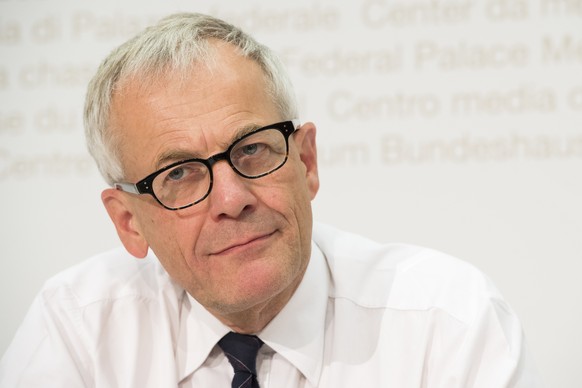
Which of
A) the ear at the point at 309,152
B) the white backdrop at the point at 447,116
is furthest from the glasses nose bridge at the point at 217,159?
the white backdrop at the point at 447,116

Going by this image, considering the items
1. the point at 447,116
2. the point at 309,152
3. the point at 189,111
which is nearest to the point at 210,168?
the point at 189,111

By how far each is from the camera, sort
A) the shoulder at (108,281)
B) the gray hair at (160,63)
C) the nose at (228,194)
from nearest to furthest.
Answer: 1. the nose at (228,194)
2. the gray hair at (160,63)
3. the shoulder at (108,281)

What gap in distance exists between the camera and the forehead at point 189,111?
5.66 ft

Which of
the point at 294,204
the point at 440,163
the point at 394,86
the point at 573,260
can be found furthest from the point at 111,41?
the point at 573,260

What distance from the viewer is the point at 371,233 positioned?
3205mm

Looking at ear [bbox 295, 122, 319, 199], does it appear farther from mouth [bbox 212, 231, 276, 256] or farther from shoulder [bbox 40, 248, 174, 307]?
shoulder [bbox 40, 248, 174, 307]

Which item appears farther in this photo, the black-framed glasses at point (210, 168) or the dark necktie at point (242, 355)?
the dark necktie at point (242, 355)

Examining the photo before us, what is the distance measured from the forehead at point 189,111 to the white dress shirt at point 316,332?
43 cm

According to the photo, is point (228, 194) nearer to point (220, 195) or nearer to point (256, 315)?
point (220, 195)

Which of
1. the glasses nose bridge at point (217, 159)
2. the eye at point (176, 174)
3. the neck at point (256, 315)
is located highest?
the glasses nose bridge at point (217, 159)

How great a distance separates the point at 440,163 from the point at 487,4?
0.64 m

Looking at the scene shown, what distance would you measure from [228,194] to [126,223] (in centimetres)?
44

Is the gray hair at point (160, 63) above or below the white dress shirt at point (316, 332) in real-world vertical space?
above

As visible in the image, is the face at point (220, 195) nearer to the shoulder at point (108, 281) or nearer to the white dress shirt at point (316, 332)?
the white dress shirt at point (316, 332)
